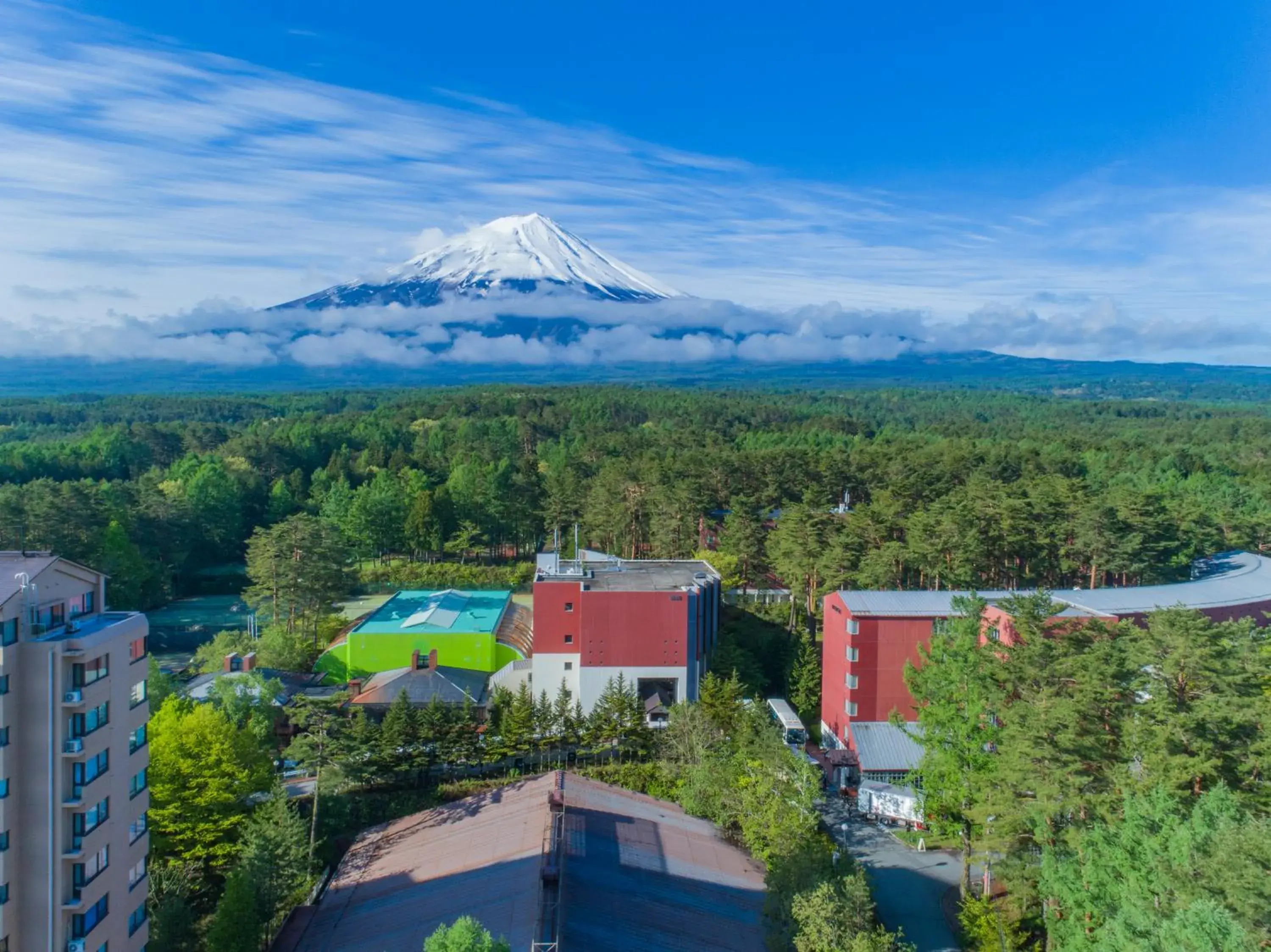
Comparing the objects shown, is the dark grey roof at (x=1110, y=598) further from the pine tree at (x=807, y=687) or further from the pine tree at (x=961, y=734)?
the pine tree at (x=961, y=734)

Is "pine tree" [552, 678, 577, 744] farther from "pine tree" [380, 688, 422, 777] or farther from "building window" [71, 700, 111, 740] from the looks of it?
"building window" [71, 700, 111, 740]

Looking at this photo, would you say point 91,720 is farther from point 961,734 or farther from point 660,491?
point 660,491

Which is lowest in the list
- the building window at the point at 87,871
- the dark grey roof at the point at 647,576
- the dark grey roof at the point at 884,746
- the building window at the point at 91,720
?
the dark grey roof at the point at 884,746

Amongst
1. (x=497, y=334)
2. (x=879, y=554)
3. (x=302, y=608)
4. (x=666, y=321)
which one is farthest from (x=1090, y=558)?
(x=666, y=321)

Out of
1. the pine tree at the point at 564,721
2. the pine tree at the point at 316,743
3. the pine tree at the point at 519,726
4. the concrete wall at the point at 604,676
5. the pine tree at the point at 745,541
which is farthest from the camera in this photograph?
the pine tree at the point at 745,541

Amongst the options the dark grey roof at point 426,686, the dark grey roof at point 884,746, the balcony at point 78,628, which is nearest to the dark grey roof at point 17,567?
the balcony at point 78,628

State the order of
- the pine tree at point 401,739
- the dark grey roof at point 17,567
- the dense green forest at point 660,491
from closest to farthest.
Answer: the dark grey roof at point 17,567
the pine tree at point 401,739
the dense green forest at point 660,491

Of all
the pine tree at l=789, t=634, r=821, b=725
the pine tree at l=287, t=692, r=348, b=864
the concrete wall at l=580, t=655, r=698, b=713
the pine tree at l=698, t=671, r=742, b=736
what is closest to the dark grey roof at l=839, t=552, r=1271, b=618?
the pine tree at l=789, t=634, r=821, b=725
